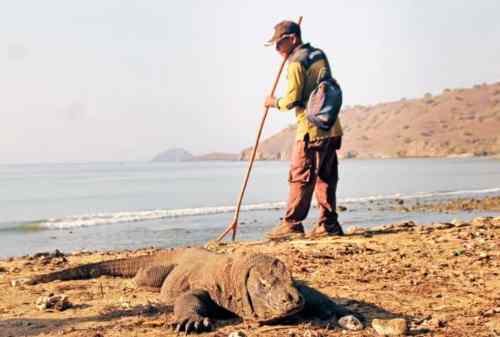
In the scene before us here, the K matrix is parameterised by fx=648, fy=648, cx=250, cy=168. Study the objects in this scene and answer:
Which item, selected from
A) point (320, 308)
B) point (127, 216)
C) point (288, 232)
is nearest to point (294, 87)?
point (288, 232)

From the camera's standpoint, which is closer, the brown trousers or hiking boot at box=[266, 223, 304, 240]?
the brown trousers

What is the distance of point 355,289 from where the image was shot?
6074mm

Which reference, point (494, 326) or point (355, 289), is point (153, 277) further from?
point (494, 326)

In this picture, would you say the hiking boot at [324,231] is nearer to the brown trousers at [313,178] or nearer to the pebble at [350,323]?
the brown trousers at [313,178]

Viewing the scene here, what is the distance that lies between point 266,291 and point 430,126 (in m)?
120

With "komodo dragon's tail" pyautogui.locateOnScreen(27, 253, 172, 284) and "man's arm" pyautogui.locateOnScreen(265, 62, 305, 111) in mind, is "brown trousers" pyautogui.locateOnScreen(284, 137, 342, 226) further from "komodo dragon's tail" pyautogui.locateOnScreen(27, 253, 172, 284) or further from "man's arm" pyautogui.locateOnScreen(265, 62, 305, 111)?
"komodo dragon's tail" pyautogui.locateOnScreen(27, 253, 172, 284)

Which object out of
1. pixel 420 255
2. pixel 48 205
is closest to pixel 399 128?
pixel 48 205

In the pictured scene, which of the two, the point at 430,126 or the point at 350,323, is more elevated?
the point at 430,126

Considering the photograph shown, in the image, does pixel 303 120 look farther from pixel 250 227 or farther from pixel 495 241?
pixel 250 227

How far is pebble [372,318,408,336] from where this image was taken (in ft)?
15.1

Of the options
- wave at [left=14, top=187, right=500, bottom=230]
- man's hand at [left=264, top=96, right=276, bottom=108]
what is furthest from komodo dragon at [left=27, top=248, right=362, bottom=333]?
wave at [left=14, top=187, right=500, bottom=230]

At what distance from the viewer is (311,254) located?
7812 mm

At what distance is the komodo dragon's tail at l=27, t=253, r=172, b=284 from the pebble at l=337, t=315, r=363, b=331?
9.64 feet

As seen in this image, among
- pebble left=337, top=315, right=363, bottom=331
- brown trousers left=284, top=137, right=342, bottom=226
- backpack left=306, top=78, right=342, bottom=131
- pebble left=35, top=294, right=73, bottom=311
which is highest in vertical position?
backpack left=306, top=78, right=342, bottom=131
